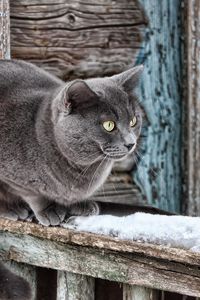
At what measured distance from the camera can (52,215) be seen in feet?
9.60

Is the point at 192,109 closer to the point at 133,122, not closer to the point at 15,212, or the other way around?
the point at 133,122

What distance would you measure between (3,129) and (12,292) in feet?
2.43

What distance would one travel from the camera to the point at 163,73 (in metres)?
3.92

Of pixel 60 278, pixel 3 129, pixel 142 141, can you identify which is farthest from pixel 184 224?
pixel 142 141

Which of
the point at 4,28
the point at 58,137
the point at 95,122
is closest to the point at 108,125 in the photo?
the point at 95,122

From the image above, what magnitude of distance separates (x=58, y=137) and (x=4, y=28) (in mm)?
674

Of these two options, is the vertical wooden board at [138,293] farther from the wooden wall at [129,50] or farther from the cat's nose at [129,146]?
the wooden wall at [129,50]

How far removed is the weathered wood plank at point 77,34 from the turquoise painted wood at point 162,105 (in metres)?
0.08

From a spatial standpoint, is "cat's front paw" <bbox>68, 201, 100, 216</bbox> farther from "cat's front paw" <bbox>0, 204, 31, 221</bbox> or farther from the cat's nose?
the cat's nose

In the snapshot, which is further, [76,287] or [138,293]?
[76,287]

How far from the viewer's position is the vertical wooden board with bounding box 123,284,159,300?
244 centimetres

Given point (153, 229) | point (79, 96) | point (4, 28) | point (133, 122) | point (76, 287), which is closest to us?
point (153, 229)

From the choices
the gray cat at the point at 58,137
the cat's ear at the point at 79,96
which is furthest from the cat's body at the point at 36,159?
the cat's ear at the point at 79,96

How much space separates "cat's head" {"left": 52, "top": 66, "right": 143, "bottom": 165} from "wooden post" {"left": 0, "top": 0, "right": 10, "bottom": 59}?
572mm
